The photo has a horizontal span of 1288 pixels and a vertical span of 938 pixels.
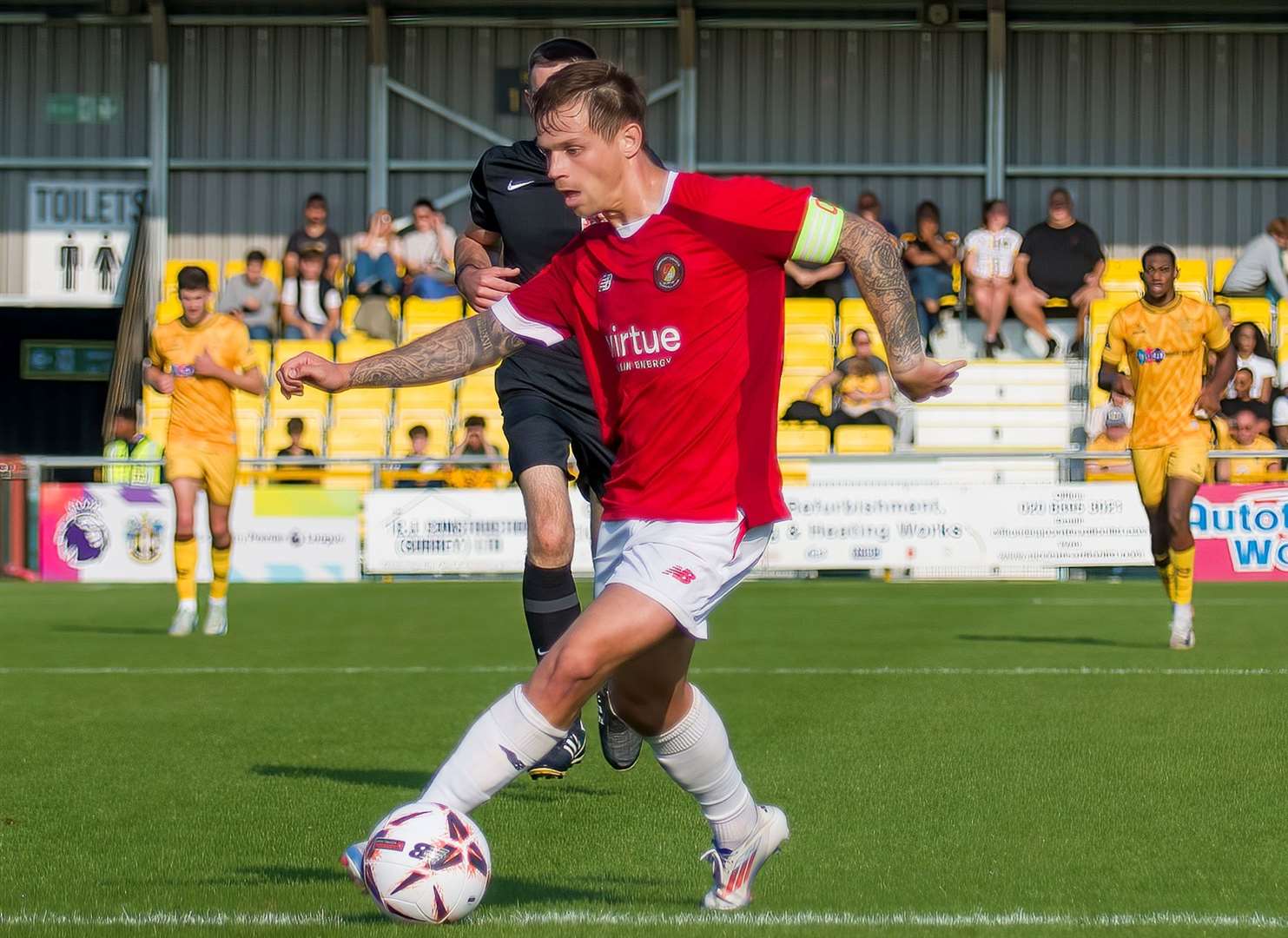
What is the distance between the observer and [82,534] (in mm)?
18016

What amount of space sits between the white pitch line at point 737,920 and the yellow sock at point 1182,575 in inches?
294

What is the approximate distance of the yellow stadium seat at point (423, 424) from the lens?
2061 centimetres

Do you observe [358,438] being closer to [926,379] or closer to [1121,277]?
[1121,277]

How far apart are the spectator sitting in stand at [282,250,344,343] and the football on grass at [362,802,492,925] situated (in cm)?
1828

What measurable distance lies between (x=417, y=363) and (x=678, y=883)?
141cm

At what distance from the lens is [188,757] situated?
6918 millimetres

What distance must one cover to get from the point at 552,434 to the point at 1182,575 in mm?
6358

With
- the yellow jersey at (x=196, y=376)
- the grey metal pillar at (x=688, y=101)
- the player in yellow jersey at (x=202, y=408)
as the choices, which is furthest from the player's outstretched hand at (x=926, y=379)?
the grey metal pillar at (x=688, y=101)

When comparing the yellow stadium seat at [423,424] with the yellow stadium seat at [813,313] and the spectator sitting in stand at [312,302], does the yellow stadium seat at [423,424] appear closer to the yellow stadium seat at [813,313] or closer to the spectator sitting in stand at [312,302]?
the spectator sitting in stand at [312,302]

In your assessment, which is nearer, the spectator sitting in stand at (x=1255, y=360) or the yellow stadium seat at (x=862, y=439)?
the yellow stadium seat at (x=862, y=439)

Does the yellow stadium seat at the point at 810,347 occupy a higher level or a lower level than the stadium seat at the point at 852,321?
lower

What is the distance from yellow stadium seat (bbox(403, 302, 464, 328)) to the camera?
21.9 metres

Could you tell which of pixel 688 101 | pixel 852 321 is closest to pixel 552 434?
pixel 852 321

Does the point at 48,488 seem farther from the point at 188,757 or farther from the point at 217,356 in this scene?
the point at 188,757
